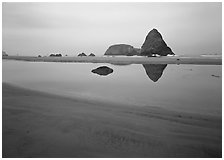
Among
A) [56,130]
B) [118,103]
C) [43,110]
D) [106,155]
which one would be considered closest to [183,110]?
[118,103]

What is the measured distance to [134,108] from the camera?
673cm

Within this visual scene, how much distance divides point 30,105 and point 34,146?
3.17 meters

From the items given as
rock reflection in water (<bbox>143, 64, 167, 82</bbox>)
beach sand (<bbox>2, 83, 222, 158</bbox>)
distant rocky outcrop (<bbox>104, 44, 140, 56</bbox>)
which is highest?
distant rocky outcrop (<bbox>104, 44, 140, 56</bbox>)

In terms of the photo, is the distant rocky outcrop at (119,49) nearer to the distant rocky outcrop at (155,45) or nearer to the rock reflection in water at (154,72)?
the distant rocky outcrop at (155,45)

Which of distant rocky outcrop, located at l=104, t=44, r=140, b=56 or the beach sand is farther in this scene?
distant rocky outcrop, located at l=104, t=44, r=140, b=56

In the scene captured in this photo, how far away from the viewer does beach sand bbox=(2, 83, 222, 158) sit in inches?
155

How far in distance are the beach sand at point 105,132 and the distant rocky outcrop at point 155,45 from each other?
5688cm

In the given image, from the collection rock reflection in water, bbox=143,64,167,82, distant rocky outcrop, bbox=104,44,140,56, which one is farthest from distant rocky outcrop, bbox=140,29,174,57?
rock reflection in water, bbox=143,64,167,82

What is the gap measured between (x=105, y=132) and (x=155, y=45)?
60.5 metres

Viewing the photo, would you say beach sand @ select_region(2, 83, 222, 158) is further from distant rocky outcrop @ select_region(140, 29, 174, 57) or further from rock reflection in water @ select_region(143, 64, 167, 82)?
distant rocky outcrop @ select_region(140, 29, 174, 57)

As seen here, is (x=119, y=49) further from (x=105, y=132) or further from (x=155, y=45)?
(x=105, y=132)

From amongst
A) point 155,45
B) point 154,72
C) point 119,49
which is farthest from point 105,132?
point 119,49

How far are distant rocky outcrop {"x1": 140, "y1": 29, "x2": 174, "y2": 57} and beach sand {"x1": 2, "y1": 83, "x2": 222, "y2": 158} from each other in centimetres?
5688

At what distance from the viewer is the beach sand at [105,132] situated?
3934mm
